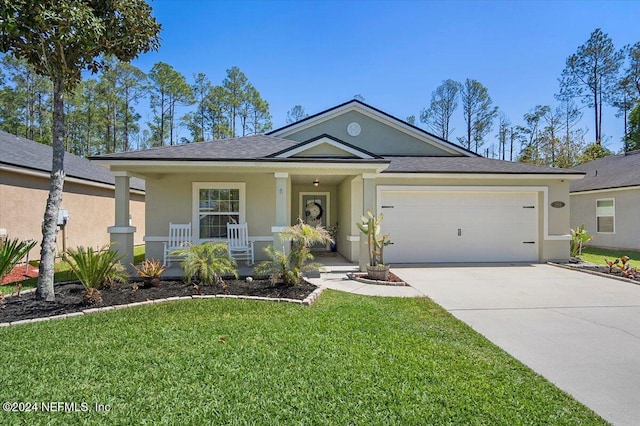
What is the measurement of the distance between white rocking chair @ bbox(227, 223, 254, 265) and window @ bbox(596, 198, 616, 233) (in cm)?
1452

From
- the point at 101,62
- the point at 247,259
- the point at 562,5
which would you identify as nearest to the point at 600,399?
the point at 247,259

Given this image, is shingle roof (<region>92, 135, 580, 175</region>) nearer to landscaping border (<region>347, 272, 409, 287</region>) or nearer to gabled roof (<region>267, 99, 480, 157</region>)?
gabled roof (<region>267, 99, 480, 157</region>)

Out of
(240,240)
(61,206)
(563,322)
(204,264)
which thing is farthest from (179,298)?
(61,206)

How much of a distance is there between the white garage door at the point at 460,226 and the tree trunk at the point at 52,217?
7.81 meters

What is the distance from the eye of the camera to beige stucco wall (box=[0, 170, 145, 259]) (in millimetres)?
9102

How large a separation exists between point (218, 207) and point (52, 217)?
183 inches

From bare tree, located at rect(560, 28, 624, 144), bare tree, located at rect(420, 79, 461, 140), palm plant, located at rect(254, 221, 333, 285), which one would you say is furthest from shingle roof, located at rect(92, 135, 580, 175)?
bare tree, located at rect(560, 28, 624, 144)

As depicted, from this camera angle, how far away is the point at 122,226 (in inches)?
305

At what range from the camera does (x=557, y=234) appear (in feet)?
33.1

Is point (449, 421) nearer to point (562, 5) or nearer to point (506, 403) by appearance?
point (506, 403)

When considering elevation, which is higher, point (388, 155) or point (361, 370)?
point (388, 155)

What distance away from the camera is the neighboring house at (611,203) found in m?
12.5

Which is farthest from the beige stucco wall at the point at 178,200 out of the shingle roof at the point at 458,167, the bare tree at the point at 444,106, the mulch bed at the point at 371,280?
the bare tree at the point at 444,106

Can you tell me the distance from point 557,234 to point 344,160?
7448 millimetres
